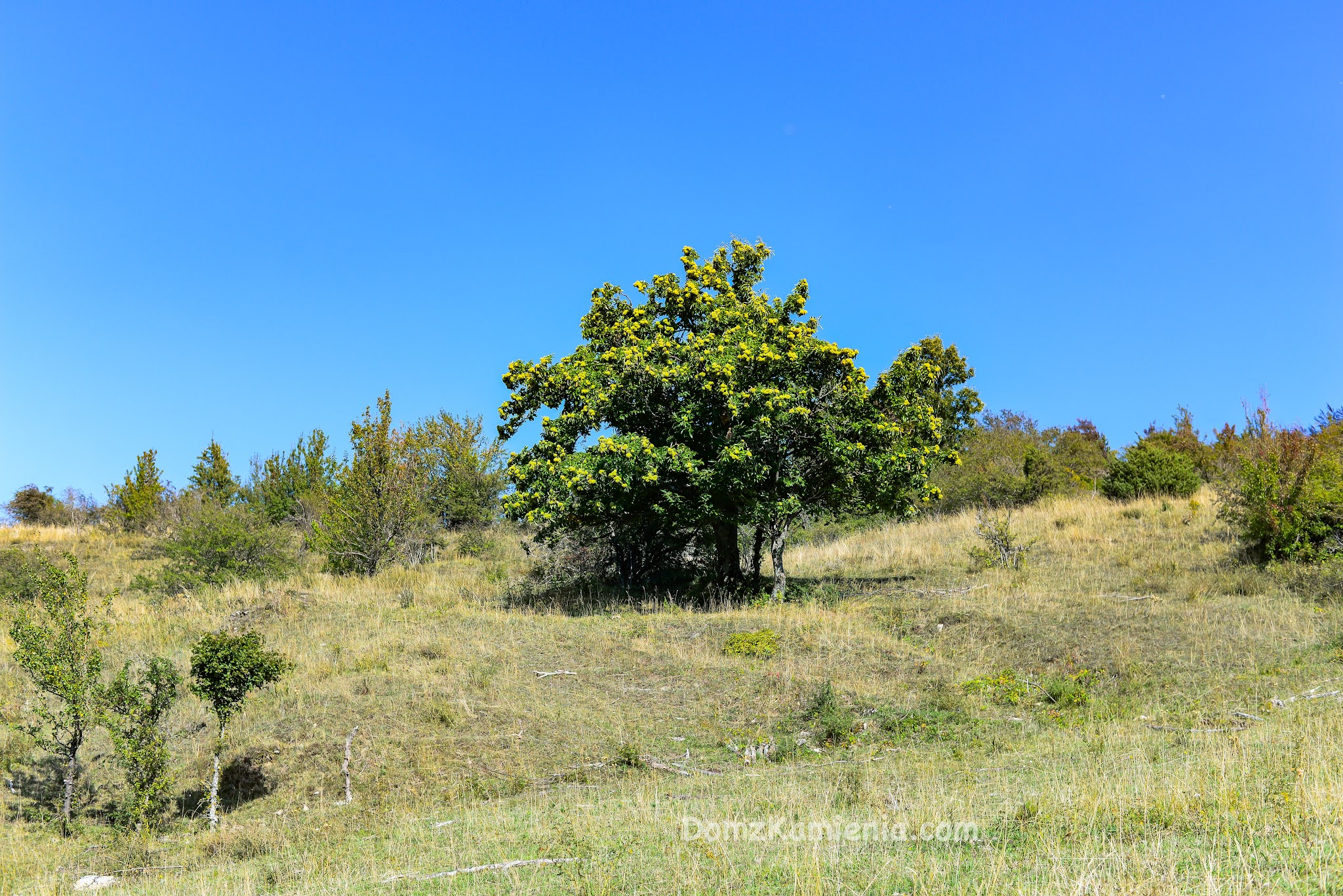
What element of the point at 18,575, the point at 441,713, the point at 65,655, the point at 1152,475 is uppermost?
the point at 1152,475

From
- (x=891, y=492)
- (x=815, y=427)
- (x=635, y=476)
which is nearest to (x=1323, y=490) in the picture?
(x=891, y=492)

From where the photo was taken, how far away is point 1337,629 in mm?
14367

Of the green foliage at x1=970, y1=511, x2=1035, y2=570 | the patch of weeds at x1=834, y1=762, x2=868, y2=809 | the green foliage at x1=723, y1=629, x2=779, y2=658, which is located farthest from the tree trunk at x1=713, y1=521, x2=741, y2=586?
the patch of weeds at x1=834, y1=762, x2=868, y2=809

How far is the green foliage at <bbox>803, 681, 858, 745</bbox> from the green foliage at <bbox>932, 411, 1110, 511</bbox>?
894 inches

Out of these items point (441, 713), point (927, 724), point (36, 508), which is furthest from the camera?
point (36, 508)

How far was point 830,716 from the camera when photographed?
39.1 feet

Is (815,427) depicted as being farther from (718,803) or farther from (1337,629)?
(718,803)

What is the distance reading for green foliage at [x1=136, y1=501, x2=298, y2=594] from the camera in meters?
24.5

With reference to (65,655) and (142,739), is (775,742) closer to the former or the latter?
(142,739)

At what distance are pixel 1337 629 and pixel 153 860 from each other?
56.0 feet

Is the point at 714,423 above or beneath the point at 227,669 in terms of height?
above

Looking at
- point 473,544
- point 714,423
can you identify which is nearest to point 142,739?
point 714,423

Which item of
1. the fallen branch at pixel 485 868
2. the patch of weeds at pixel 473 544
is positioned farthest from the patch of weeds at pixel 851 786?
the patch of weeds at pixel 473 544

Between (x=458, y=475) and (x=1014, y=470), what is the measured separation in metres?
23.1
